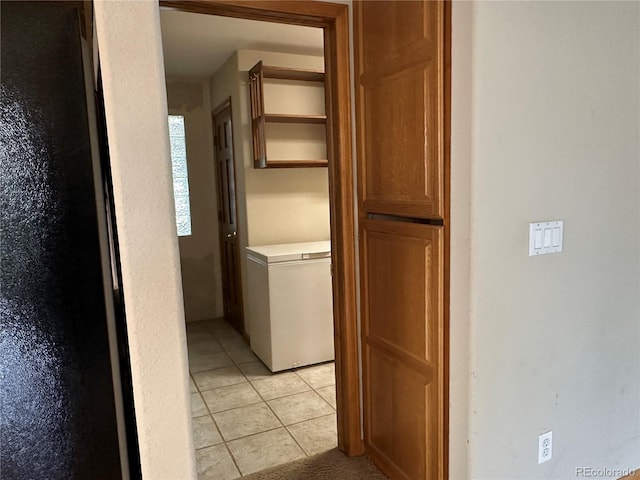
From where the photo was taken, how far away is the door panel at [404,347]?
1636mm

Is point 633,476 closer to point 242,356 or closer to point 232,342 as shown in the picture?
point 242,356

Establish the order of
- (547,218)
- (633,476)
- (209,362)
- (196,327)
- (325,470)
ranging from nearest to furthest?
1. (547,218)
2. (633,476)
3. (325,470)
4. (209,362)
5. (196,327)

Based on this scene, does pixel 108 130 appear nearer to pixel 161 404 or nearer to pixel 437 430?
pixel 161 404

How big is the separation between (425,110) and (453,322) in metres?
0.76

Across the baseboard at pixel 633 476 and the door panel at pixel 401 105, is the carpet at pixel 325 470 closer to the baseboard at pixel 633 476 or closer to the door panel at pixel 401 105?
the baseboard at pixel 633 476

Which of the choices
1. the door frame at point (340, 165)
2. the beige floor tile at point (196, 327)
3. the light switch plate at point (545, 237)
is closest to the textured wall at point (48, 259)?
the door frame at point (340, 165)

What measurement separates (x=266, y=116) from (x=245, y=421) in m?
2.15

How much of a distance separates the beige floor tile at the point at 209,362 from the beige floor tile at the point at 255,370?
15cm

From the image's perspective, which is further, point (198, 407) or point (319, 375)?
point (319, 375)

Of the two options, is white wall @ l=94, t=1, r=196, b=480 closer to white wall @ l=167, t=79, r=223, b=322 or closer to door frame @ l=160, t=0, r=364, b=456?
door frame @ l=160, t=0, r=364, b=456

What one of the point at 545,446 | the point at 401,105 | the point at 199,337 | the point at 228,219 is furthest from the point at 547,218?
the point at 199,337

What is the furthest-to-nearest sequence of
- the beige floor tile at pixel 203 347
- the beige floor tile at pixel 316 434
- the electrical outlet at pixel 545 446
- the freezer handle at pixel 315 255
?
the beige floor tile at pixel 203 347
the freezer handle at pixel 315 255
the beige floor tile at pixel 316 434
the electrical outlet at pixel 545 446

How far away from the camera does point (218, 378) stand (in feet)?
10.5

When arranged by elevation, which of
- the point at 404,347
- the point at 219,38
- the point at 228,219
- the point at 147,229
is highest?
the point at 219,38
